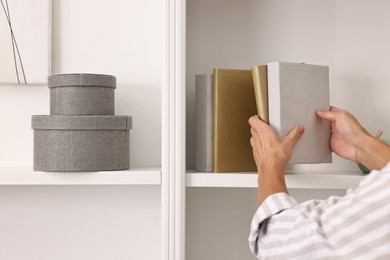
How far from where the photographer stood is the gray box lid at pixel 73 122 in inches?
42.8

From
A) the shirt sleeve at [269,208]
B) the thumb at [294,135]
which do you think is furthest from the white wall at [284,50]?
the shirt sleeve at [269,208]

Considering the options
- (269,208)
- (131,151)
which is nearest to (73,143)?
(131,151)

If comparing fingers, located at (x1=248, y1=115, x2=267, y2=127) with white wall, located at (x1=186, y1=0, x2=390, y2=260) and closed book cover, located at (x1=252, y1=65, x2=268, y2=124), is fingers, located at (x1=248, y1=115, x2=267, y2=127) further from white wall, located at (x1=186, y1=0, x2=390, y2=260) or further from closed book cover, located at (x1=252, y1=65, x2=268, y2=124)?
white wall, located at (x1=186, y1=0, x2=390, y2=260)

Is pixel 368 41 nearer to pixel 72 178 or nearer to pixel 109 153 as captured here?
pixel 109 153

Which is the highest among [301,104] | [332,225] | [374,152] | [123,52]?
[123,52]

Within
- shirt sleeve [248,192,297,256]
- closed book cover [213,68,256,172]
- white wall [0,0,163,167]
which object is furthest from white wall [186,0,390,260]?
shirt sleeve [248,192,297,256]

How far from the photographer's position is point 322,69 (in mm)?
1092

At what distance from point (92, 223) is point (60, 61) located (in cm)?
48

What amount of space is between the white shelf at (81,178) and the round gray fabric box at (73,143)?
18 millimetres

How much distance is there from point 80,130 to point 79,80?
123 millimetres

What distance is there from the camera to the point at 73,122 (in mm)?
1089

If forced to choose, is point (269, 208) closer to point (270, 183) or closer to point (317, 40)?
point (270, 183)

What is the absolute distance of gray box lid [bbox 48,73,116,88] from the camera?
1116 mm

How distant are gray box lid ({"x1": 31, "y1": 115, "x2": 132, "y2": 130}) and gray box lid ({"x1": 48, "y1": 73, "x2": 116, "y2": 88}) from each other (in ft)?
0.28
